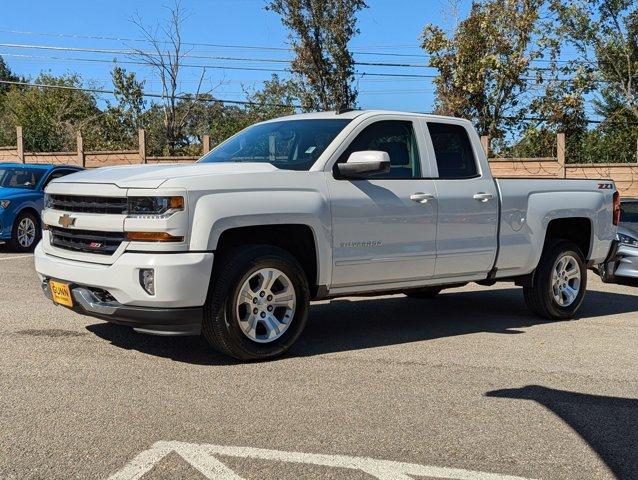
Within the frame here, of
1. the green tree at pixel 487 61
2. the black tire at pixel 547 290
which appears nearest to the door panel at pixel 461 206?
the black tire at pixel 547 290

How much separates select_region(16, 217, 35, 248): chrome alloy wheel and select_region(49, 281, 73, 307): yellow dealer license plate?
830cm

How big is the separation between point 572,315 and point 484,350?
2195 mm

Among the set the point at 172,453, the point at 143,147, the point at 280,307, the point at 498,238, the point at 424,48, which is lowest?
the point at 172,453

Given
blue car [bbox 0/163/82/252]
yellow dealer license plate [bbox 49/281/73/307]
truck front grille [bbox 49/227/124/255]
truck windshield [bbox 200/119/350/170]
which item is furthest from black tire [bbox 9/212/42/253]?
yellow dealer license plate [bbox 49/281/73/307]

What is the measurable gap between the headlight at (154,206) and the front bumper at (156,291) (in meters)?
0.28

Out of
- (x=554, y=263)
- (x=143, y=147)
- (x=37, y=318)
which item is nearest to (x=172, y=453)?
(x=37, y=318)

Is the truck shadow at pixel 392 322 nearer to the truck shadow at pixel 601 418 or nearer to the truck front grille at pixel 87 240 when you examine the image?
the truck front grille at pixel 87 240

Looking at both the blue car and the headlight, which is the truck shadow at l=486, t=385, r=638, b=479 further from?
the blue car

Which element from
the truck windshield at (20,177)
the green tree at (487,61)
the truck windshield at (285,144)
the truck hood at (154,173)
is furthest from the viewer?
the green tree at (487,61)

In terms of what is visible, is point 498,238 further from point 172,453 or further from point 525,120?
point 525,120

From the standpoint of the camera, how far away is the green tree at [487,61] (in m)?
23.4

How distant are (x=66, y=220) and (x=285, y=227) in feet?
5.43

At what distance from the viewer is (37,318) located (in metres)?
7.05

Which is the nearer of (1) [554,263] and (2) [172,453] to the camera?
(2) [172,453]
